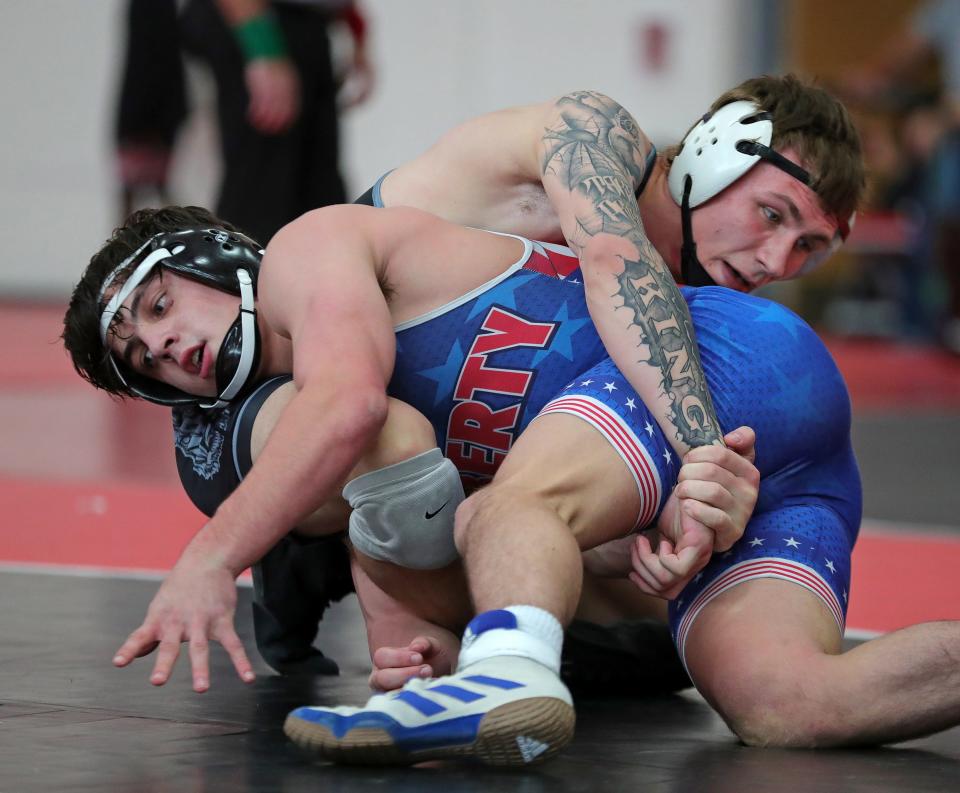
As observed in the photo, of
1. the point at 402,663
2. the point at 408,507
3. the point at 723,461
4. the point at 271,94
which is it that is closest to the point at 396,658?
the point at 402,663

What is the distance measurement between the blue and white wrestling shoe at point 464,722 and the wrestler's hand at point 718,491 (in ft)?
1.38

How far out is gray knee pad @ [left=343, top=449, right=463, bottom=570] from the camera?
2.40 meters

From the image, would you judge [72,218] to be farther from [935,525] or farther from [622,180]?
[622,180]

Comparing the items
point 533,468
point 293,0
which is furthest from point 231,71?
point 533,468

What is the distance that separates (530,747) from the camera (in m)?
2.00

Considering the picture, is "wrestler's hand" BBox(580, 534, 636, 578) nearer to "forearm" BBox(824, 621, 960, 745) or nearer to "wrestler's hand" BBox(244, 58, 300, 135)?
"forearm" BBox(824, 621, 960, 745)

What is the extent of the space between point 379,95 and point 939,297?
523cm

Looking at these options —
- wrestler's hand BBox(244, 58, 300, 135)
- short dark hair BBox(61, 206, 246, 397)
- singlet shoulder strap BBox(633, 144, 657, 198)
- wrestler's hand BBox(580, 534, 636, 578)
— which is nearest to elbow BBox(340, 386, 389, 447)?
wrestler's hand BBox(580, 534, 636, 578)

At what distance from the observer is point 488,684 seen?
2.00 metres

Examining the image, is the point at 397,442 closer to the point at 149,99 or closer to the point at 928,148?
the point at 149,99

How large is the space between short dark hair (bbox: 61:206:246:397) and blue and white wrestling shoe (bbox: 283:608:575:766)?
0.98 metres

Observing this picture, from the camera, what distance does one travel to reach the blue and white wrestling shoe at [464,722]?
197 centimetres

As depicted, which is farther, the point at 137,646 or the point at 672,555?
the point at 672,555

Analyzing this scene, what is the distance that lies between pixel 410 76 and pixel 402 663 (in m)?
12.9
